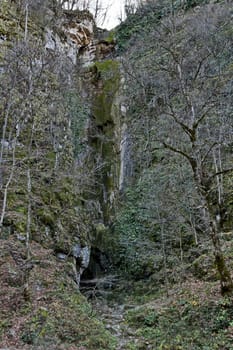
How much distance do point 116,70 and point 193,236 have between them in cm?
1300

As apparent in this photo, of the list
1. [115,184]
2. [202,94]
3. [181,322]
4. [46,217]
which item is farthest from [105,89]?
[181,322]

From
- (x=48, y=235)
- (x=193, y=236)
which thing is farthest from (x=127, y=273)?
(x=48, y=235)

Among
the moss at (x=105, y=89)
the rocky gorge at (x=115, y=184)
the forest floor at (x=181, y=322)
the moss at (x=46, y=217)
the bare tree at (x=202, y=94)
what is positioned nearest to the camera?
the forest floor at (x=181, y=322)

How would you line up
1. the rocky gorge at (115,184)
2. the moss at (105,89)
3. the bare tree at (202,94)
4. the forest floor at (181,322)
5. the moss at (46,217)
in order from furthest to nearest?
the moss at (105,89) → the bare tree at (202,94) → the moss at (46,217) → the rocky gorge at (115,184) → the forest floor at (181,322)

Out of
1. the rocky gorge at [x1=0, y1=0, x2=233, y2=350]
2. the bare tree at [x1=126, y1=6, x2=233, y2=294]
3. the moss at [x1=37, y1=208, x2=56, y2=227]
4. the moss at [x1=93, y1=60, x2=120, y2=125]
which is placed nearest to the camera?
the rocky gorge at [x1=0, y1=0, x2=233, y2=350]

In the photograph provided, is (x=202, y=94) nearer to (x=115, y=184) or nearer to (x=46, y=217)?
(x=115, y=184)

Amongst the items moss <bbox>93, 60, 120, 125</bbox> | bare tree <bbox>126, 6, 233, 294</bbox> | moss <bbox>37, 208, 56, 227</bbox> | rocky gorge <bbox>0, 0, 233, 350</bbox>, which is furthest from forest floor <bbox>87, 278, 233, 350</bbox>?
moss <bbox>93, 60, 120, 125</bbox>

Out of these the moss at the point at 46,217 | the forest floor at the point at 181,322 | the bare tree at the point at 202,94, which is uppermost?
the bare tree at the point at 202,94

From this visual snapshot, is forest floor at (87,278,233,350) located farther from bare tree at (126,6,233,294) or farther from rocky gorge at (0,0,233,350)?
bare tree at (126,6,233,294)

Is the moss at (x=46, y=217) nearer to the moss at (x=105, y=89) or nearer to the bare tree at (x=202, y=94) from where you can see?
the bare tree at (x=202, y=94)

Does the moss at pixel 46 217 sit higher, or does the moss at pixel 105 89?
the moss at pixel 105 89

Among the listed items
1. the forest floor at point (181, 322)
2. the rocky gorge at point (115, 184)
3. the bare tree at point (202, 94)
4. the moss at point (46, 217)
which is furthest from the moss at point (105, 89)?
the forest floor at point (181, 322)

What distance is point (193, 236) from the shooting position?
1404cm

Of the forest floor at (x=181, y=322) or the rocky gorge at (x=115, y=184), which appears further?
the rocky gorge at (x=115, y=184)
